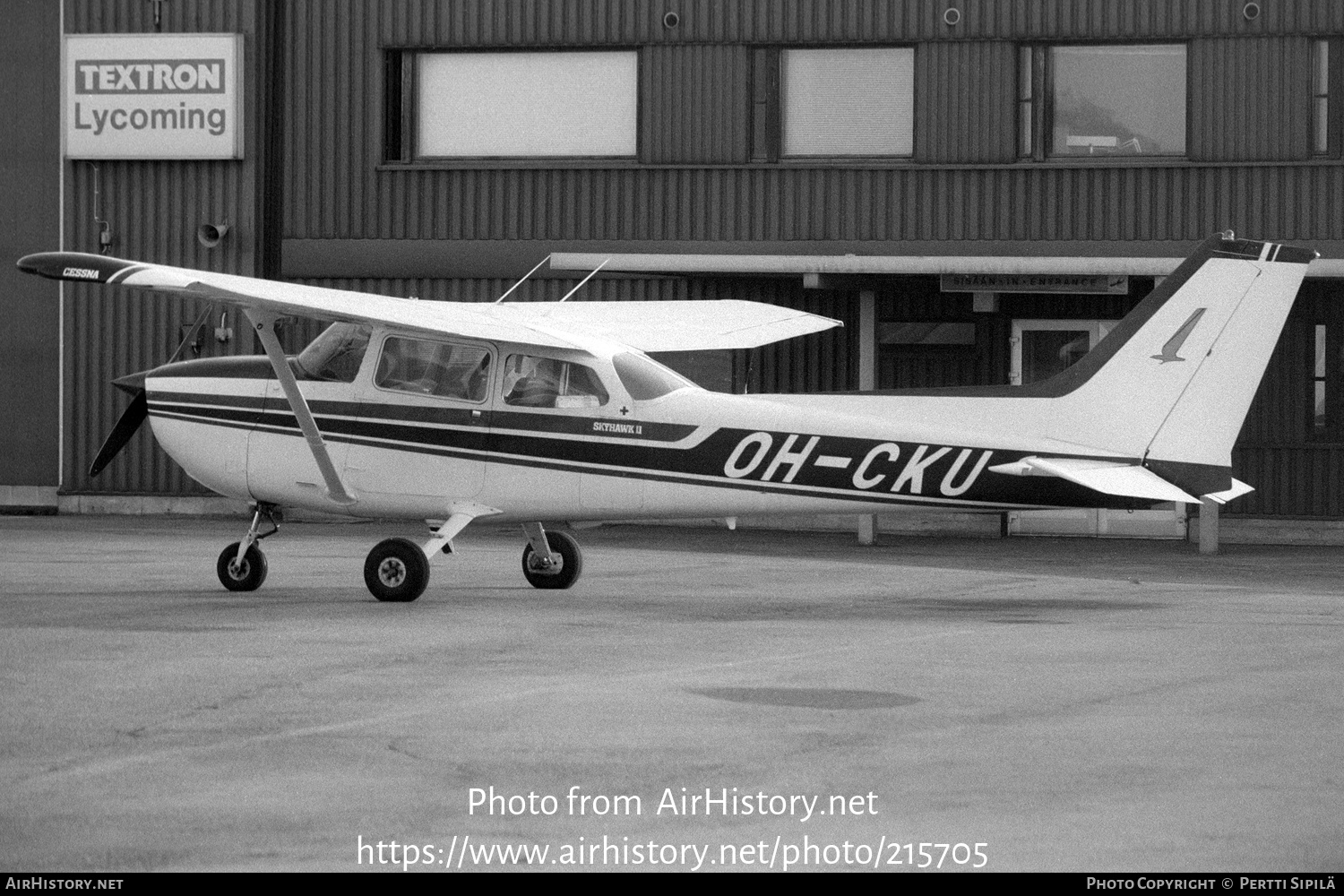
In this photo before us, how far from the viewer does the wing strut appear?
45.6 ft

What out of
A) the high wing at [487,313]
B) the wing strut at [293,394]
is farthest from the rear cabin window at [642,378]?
the wing strut at [293,394]

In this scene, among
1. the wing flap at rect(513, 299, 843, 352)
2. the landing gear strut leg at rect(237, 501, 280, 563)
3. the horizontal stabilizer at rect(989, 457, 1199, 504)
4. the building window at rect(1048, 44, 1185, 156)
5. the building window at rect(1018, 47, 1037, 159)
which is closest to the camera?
the horizontal stabilizer at rect(989, 457, 1199, 504)

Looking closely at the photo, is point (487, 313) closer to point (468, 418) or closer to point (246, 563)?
point (468, 418)

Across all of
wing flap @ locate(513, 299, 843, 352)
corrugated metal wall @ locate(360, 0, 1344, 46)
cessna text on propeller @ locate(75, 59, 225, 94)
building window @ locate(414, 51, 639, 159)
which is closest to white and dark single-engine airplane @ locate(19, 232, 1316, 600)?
wing flap @ locate(513, 299, 843, 352)

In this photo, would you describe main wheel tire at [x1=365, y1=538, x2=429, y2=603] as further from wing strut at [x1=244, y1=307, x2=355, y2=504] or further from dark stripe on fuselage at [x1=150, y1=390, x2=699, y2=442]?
dark stripe on fuselage at [x1=150, y1=390, x2=699, y2=442]

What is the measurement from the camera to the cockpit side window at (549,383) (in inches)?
558

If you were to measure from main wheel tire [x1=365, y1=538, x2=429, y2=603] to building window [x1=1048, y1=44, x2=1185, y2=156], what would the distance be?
12.9 metres

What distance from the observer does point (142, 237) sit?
25859mm

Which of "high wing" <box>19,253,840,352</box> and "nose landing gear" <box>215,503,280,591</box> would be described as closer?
"high wing" <box>19,253,840,352</box>

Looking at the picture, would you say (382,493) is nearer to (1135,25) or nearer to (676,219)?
(676,219)

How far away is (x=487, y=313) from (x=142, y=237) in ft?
39.3

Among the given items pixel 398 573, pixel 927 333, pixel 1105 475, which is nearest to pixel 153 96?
pixel 927 333

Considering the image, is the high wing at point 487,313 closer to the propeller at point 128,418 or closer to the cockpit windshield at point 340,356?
the cockpit windshield at point 340,356
